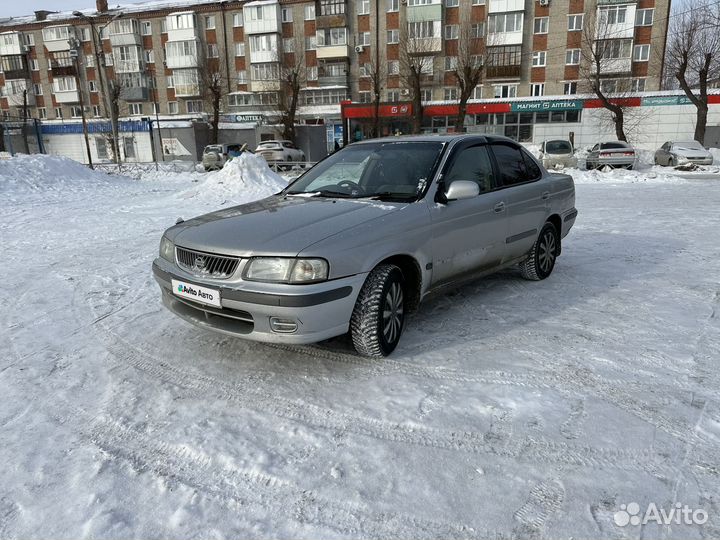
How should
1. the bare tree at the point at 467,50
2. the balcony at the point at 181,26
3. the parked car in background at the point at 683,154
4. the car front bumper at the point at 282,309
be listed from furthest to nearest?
the balcony at the point at 181,26 → the bare tree at the point at 467,50 → the parked car in background at the point at 683,154 → the car front bumper at the point at 282,309

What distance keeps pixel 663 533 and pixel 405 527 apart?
1.05 metres

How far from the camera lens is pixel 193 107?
158 feet

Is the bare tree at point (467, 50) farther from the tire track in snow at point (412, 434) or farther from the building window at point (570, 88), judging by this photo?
the tire track in snow at point (412, 434)

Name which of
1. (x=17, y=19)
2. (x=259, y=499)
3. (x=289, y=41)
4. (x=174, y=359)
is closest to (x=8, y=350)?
(x=174, y=359)

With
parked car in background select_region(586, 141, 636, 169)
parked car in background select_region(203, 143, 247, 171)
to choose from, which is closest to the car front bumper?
parked car in background select_region(586, 141, 636, 169)

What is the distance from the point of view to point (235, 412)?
9.76 ft

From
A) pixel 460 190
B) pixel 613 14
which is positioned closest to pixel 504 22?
pixel 613 14

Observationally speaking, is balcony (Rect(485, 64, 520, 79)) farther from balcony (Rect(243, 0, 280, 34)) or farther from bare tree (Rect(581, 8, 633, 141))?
balcony (Rect(243, 0, 280, 34))

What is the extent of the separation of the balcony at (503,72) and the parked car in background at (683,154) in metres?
18.7

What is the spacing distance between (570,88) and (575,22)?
4.86m

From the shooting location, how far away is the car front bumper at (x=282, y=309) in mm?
3082

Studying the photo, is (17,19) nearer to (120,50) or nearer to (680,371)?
(120,50)

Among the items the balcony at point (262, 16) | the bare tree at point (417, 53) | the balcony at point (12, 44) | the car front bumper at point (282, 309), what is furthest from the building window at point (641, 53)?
the balcony at point (12, 44)

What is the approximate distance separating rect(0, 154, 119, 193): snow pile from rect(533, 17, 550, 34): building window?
115ft
